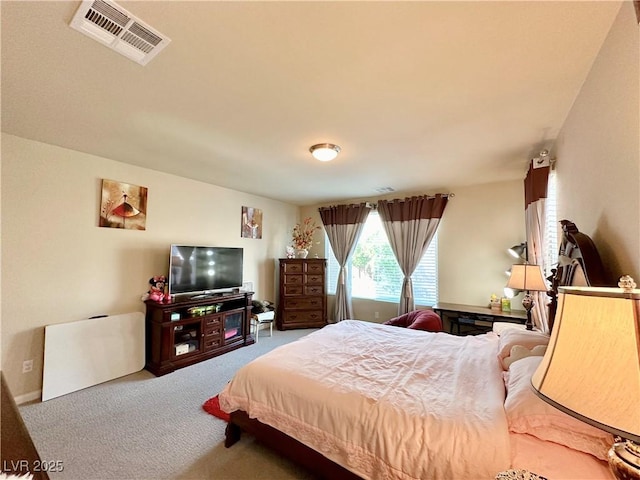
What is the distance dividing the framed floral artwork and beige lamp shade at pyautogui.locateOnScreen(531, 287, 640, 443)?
407cm

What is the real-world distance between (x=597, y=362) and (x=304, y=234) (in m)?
4.96

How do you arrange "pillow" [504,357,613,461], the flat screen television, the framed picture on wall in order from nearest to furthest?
1. "pillow" [504,357,613,461]
2. the flat screen television
3. the framed picture on wall

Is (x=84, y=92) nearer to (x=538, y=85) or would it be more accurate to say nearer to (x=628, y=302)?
(x=628, y=302)

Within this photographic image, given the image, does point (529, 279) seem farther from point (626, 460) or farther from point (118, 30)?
point (118, 30)

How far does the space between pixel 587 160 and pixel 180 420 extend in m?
3.65

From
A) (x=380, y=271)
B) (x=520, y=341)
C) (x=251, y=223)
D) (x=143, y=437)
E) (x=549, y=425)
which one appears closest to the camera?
(x=549, y=425)

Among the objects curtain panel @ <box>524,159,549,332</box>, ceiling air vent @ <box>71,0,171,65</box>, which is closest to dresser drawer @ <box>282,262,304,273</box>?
curtain panel @ <box>524,159,549,332</box>

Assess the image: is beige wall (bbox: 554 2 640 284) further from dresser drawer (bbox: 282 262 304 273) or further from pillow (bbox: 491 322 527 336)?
dresser drawer (bbox: 282 262 304 273)

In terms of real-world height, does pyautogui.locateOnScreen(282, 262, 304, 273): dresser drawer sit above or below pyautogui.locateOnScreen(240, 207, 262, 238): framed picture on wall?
below

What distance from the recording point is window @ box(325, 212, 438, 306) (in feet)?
14.7

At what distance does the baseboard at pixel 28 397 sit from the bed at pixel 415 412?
2214mm

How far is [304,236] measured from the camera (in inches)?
213

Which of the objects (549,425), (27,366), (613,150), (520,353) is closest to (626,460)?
(549,425)

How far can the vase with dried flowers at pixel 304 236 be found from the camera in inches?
209
